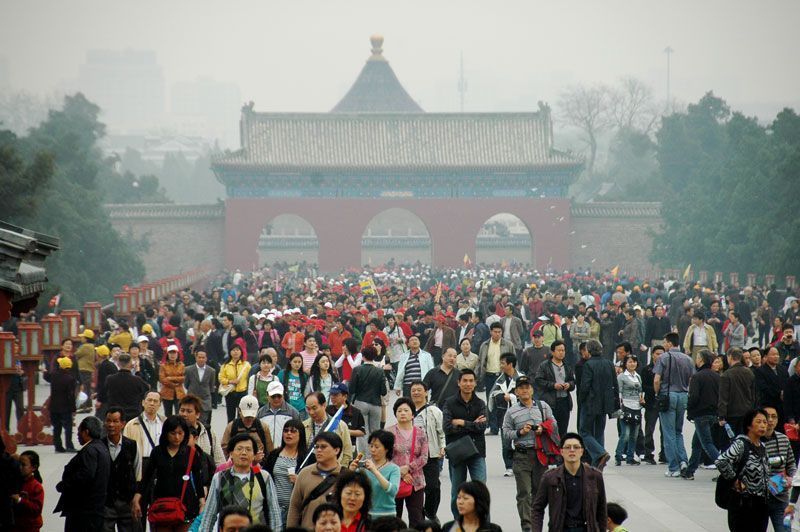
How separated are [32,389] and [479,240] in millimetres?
42666

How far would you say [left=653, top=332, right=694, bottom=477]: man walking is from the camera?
12.7 m

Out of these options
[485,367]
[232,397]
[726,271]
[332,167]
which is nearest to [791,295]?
[726,271]

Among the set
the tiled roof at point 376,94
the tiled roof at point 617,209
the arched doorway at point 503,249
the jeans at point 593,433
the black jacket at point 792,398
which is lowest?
the jeans at point 593,433

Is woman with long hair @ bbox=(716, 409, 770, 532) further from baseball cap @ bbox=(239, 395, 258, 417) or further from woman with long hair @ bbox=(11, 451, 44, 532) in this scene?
woman with long hair @ bbox=(11, 451, 44, 532)

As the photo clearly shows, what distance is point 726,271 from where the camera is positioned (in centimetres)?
4038

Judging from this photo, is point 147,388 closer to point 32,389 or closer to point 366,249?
point 32,389

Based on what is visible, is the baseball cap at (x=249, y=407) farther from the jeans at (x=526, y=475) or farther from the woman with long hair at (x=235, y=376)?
the woman with long hair at (x=235, y=376)

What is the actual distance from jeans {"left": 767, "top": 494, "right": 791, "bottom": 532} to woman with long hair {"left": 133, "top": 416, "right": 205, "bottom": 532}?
11.9ft

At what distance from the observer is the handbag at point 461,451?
33.0ft

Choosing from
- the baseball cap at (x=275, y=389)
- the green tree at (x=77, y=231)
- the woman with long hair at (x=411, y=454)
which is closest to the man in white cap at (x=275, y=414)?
the baseball cap at (x=275, y=389)

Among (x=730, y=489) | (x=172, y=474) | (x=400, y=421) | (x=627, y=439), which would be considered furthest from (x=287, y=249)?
(x=730, y=489)

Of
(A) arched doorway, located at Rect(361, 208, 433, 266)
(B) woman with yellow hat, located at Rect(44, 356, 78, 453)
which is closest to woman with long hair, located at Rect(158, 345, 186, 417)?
(B) woman with yellow hat, located at Rect(44, 356, 78, 453)

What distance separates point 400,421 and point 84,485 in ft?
7.21

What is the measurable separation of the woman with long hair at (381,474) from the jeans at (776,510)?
8.04ft
